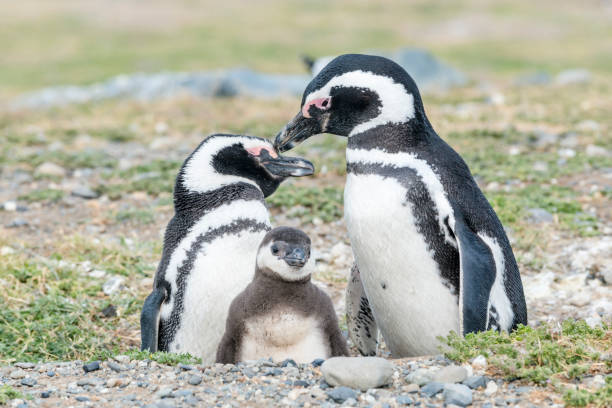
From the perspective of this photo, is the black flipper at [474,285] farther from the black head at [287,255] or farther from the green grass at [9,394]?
the green grass at [9,394]

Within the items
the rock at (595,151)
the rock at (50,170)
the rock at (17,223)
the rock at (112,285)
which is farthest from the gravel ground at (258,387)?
the rock at (595,151)

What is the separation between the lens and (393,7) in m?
45.5

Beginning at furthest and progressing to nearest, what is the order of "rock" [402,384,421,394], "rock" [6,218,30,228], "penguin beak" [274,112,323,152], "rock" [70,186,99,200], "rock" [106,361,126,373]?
"rock" [70,186,99,200] < "rock" [6,218,30,228] < "penguin beak" [274,112,323,152] < "rock" [106,361,126,373] < "rock" [402,384,421,394]

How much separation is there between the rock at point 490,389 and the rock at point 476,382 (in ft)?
0.08

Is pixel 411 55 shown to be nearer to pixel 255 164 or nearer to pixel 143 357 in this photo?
pixel 255 164

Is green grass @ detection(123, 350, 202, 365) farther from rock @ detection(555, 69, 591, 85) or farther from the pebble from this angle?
rock @ detection(555, 69, 591, 85)

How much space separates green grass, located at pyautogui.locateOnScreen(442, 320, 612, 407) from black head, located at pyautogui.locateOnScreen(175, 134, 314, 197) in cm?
168

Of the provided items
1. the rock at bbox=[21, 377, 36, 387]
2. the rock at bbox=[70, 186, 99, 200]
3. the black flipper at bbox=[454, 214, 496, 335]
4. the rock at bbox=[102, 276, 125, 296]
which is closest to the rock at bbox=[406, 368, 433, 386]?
the black flipper at bbox=[454, 214, 496, 335]

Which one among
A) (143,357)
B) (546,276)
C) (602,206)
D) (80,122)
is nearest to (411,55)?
(80,122)

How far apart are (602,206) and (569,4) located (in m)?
43.8

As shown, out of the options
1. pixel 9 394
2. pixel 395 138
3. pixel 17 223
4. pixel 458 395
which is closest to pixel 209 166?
pixel 395 138

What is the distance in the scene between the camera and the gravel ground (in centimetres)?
322

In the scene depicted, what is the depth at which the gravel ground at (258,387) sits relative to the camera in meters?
3.22

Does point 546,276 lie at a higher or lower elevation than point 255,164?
lower
